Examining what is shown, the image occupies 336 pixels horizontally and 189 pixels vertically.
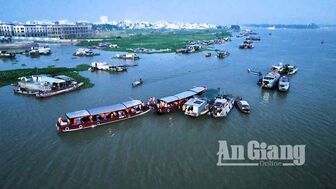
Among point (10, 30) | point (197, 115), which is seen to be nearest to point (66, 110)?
point (197, 115)

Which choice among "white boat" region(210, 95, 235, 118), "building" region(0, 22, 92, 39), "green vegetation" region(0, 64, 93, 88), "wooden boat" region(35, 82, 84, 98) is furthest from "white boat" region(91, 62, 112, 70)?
"building" region(0, 22, 92, 39)

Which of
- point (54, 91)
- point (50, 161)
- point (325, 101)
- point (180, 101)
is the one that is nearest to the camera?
point (50, 161)

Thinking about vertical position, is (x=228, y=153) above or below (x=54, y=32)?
below

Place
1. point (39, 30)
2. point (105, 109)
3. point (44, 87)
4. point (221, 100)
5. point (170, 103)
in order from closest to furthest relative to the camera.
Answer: point (105, 109) < point (170, 103) < point (221, 100) < point (44, 87) < point (39, 30)

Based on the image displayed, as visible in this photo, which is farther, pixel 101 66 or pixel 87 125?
pixel 101 66

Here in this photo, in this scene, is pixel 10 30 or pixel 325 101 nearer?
pixel 325 101

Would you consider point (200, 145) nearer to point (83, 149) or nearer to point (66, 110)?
point (83, 149)

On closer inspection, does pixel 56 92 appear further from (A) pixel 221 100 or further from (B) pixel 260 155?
(B) pixel 260 155

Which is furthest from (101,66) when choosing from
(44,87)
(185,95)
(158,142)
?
(158,142)
